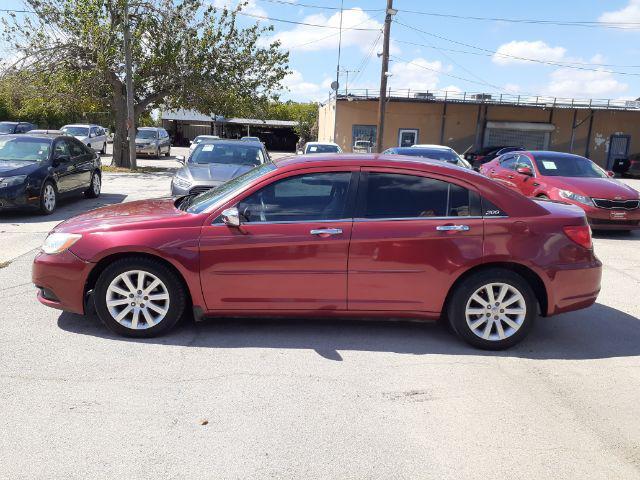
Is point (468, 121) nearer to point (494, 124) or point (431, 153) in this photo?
point (494, 124)

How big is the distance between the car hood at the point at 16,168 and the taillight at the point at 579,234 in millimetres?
8937

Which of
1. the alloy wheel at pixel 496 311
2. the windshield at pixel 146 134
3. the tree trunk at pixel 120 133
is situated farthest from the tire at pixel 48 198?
the windshield at pixel 146 134

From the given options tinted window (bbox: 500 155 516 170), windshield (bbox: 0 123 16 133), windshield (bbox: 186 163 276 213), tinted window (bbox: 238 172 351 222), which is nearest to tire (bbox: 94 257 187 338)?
windshield (bbox: 186 163 276 213)

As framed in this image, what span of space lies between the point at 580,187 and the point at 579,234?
5.94 meters

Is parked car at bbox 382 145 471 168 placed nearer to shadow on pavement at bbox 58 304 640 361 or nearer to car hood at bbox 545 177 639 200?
car hood at bbox 545 177 639 200

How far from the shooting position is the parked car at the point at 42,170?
9312mm

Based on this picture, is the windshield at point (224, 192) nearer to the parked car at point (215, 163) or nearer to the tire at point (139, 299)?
the tire at point (139, 299)

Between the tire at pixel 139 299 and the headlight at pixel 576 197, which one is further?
the headlight at pixel 576 197

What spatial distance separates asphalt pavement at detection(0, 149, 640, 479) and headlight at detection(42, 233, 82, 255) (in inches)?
27.4

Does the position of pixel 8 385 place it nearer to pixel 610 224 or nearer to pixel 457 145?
pixel 610 224

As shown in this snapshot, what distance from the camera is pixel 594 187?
980 cm

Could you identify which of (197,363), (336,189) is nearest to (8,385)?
(197,363)

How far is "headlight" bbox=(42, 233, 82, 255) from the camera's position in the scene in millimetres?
4410

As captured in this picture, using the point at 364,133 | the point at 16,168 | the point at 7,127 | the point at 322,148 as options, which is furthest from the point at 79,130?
the point at 16,168
